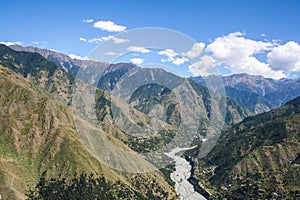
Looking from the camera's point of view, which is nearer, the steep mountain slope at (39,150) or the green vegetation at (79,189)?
the green vegetation at (79,189)

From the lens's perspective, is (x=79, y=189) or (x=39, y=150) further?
(x=39, y=150)

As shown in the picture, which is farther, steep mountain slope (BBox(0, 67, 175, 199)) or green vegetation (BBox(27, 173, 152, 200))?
steep mountain slope (BBox(0, 67, 175, 199))

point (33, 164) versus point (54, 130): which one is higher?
point (54, 130)

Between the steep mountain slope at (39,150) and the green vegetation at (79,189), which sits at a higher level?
the steep mountain slope at (39,150)

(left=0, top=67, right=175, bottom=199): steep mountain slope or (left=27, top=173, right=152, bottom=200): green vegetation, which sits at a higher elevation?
(left=0, top=67, right=175, bottom=199): steep mountain slope

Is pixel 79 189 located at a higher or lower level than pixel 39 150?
lower

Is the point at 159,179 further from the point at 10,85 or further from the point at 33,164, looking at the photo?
the point at 10,85

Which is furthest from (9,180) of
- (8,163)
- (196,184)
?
(196,184)

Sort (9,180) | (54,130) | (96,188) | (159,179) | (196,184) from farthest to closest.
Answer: (196,184)
(159,179)
(54,130)
(96,188)
(9,180)
